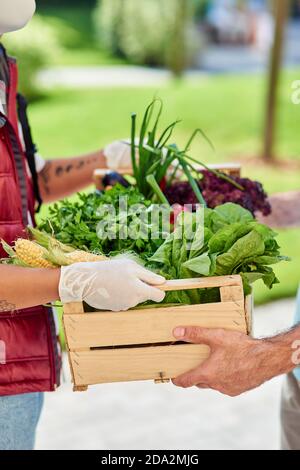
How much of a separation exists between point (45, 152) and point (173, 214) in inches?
282

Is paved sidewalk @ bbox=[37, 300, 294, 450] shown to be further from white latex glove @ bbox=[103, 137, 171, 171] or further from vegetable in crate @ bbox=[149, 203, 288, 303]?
vegetable in crate @ bbox=[149, 203, 288, 303]

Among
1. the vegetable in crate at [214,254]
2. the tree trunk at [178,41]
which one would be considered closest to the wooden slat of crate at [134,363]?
the vegetable in crate at [214,254]

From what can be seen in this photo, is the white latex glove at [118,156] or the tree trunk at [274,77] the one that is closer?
the white latex glove at [118,156]

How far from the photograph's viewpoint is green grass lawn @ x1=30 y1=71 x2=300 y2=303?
972 centimetres

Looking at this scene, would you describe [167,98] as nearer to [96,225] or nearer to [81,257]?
[96,225]

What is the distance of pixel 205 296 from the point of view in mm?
2320

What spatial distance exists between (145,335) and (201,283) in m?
0.20

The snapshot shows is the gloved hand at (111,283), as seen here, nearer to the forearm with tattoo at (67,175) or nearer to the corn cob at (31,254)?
the corn cob at (31,254)

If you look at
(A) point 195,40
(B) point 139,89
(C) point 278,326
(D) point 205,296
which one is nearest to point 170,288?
(D) point 205,296

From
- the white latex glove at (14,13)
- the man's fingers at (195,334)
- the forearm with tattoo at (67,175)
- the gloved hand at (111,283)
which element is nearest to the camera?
the gloved hand at (111,283)

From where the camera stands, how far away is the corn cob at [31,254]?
2.28 metres

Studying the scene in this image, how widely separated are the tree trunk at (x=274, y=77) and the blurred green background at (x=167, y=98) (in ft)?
0.60

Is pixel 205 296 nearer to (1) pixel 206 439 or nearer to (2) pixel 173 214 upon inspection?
(2) pixel 173 214

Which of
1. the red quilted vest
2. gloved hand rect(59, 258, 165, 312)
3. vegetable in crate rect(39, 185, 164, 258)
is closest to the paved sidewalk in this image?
the red quilted vest
